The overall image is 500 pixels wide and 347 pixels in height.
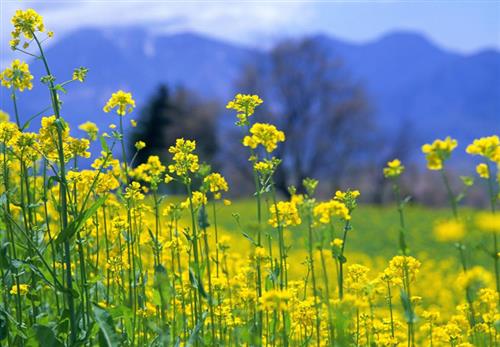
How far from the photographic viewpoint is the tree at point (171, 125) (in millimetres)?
50062

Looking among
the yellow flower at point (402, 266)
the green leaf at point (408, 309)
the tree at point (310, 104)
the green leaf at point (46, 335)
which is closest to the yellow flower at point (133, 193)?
the green leaf at point (46, 335)

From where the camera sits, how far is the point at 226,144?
4616cm

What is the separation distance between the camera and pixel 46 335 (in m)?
3.36

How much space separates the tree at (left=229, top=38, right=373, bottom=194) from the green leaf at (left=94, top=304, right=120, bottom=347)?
41647mm

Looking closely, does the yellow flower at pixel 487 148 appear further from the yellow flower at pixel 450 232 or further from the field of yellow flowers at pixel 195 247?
the yellow flower at pixel 450 232

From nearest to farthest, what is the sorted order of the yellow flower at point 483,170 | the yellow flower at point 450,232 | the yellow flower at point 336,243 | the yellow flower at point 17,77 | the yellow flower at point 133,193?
the yellow flower at point 450,232
the yellow flower at point 336,243
the yellow flower at point 483,170
the yellow flower at point 133,193
the yellow flower at point 17,77

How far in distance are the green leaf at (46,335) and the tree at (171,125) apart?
44.6m

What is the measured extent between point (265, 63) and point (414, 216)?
22113mm

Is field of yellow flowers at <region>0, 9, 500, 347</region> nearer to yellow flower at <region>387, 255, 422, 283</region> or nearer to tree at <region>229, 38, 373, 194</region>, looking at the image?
yellow flower at <region>387, 255, 422, 283</region>

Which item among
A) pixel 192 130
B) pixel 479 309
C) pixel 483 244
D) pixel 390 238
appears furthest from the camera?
pixel 192 130

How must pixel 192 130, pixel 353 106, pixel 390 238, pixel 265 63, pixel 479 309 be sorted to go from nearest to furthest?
pixel 479 309 < pixel 390 238 < pixel 353 106 < pixel 265 63 < pixel 192 130

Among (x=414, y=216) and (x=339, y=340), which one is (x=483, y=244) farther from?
(x=414, y=216)

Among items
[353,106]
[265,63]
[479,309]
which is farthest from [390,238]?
[265,63]

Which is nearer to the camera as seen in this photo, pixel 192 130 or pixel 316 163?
pixel 316 163
